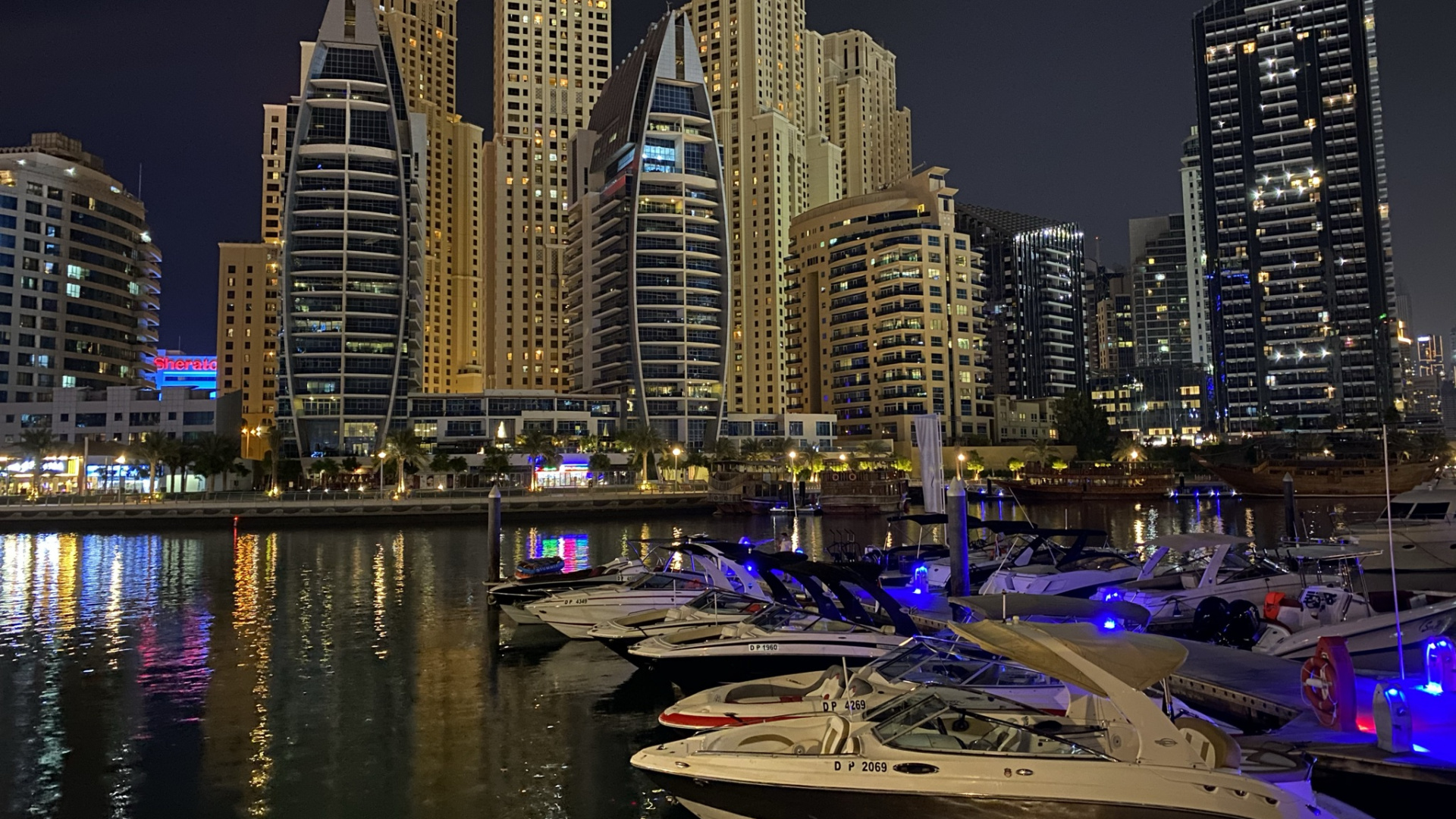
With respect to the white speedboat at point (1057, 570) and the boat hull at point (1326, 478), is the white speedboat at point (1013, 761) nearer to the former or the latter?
the white speedboat at point (1057, 570)

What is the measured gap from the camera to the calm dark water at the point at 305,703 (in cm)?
1788

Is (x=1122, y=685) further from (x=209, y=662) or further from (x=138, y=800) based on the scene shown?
(x=209, y=662)

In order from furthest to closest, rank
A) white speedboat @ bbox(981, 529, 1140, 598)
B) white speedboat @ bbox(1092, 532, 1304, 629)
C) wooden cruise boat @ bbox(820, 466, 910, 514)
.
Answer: wooden cruise boat @ bbox(820, 466, 910, 514), white speedboat @ bbox(981, 529, 1140, 598), white speedboat @ bbox(1092, 532, 1304, 629)

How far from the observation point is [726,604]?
2612 centimetres

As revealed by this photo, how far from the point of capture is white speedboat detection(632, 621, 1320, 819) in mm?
12266

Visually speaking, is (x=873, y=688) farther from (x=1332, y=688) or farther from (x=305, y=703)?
(x=305, y=703)

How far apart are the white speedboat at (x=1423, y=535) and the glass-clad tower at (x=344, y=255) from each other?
131 meters

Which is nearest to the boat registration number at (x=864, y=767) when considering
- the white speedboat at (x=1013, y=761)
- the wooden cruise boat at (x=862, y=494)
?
the white speedboat at (x=1013, y=761)

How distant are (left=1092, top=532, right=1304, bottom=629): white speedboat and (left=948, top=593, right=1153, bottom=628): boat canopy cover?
5123 millimetres

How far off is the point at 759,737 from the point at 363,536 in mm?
72216

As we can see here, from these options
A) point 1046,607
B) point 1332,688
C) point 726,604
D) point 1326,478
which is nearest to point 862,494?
point 1326,478

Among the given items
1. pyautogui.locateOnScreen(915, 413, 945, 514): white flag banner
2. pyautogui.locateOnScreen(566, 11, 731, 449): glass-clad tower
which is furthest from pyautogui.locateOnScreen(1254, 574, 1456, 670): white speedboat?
pyautogui.locateOnScreen(566, 11, 731, 449): glass-clad tower

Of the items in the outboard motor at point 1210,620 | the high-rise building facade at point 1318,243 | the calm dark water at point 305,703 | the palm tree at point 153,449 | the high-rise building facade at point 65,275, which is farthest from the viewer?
the high-rise building facade at point 1318,243

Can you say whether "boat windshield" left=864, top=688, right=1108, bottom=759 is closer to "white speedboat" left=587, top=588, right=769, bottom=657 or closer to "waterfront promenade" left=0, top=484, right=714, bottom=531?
"white speedboat" left=587, top=588, right=769, bottom=657
